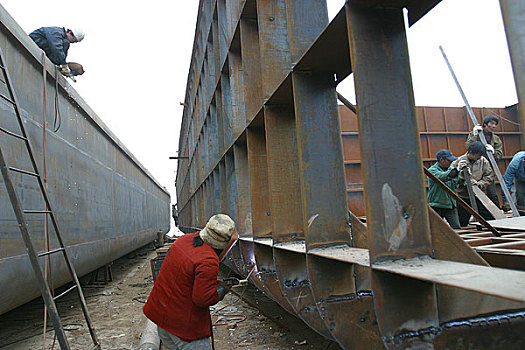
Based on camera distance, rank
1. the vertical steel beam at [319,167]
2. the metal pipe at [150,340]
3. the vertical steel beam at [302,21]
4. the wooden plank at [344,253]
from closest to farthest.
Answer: the wooden plank at [344,253] → the vertical steel beam at [319,167] → the vertical steel beam at [302,21] → the metal pipe at [150,340]

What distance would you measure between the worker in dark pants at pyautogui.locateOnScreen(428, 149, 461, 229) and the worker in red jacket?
351cm

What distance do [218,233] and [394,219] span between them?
177 centimetres

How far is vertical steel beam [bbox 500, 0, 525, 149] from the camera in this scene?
104 cm

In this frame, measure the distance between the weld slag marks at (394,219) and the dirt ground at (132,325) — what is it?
2609 mm

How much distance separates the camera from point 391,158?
201 centimetres

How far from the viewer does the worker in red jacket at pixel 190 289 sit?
127 inches

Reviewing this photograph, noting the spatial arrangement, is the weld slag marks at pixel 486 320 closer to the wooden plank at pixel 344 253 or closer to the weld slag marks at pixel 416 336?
the weld slag marks at pixel 416 336

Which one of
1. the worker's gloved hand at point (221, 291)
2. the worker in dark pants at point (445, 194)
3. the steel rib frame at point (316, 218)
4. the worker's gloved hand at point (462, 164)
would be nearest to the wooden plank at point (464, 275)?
the steel rib frame at point (316, 218)

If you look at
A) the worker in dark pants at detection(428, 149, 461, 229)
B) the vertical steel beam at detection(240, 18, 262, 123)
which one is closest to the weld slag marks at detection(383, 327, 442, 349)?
the vertical steel beam at detection(240, 18, 262, 123)

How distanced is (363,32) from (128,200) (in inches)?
406

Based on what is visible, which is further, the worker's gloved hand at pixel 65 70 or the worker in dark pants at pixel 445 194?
the worker's gloved hand at pixel 65 70

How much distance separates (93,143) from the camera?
7535 mm

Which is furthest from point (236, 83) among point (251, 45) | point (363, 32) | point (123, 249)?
point (123, 249)

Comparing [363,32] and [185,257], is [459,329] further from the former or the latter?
[185,257]
